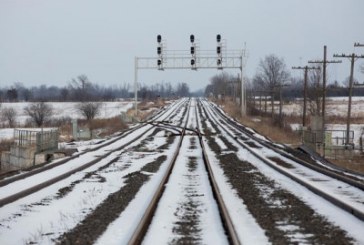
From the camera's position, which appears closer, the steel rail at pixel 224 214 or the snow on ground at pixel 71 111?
the steel rail at pixel 224 214

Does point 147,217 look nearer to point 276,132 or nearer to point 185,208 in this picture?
point 185,208

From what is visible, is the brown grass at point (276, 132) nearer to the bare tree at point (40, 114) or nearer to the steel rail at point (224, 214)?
the steel rail at point (224, 214)

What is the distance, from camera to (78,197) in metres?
12.6

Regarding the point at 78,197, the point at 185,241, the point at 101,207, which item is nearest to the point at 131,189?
the point at 78,197

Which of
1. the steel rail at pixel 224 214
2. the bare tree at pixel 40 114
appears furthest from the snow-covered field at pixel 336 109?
the steel rail at pixel 224 214

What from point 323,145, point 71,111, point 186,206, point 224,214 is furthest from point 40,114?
point 224,214

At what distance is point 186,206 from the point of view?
37.0ft

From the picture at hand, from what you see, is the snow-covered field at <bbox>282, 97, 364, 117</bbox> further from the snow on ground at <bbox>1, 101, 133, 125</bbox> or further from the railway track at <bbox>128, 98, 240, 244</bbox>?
the railway track at <bbox>128, 98, 240, 244</bbox>

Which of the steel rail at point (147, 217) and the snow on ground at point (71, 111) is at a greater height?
the steel rail at point (147, 217)

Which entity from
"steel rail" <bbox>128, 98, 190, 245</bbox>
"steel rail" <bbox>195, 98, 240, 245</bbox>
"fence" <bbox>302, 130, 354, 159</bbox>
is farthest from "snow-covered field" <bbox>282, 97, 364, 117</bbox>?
"steel rail" <bbox>128, 98, 190, 245</bbox>

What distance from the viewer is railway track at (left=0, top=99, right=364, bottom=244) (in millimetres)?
8383

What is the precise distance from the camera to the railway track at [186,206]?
8383 mm

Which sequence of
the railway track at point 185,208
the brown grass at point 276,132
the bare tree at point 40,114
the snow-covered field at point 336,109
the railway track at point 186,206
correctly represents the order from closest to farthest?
the railway track at point 185,208
the railway track at point 186,206
the brown grass at point 276,132
the bare tree at point 40,114
the snow-covered field at point 336,109

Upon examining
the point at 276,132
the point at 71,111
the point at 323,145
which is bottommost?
the point at 71,111
